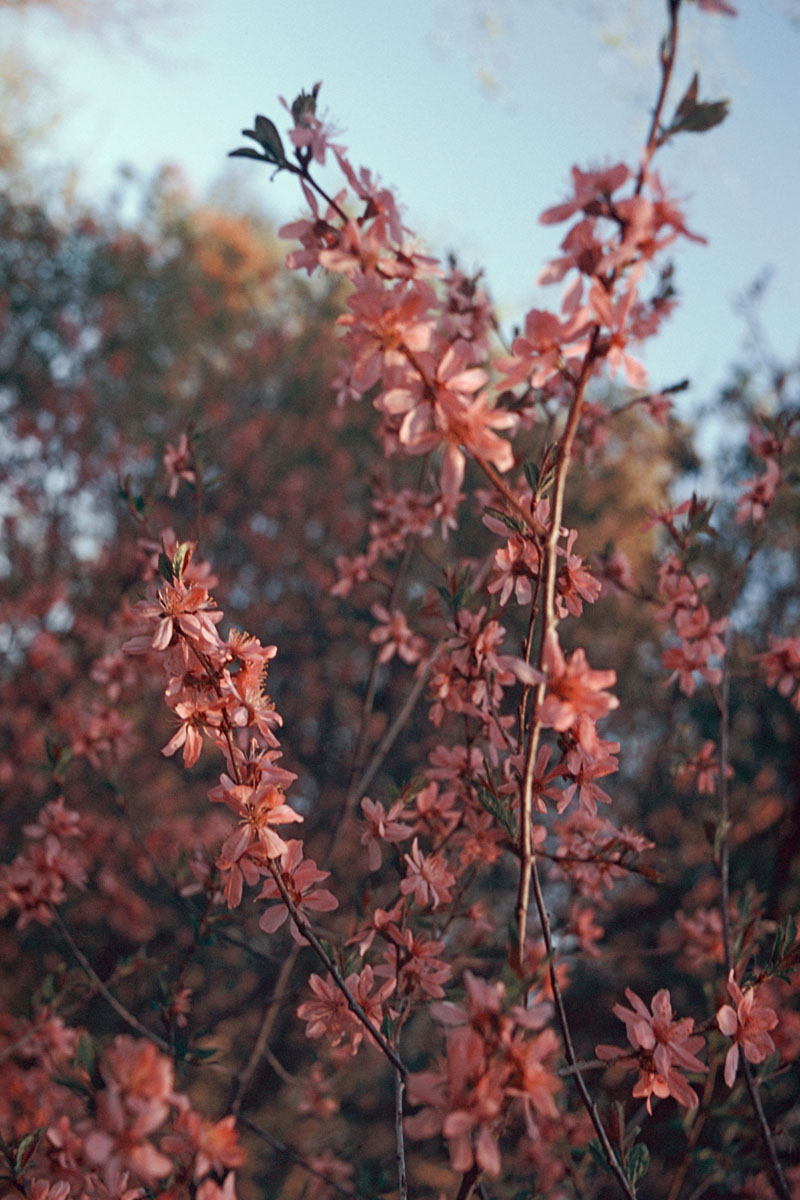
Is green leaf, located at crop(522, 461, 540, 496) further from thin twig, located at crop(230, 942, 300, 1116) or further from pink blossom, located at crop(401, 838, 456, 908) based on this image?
thin twig, located at crop(230, 942, 300, 1116)

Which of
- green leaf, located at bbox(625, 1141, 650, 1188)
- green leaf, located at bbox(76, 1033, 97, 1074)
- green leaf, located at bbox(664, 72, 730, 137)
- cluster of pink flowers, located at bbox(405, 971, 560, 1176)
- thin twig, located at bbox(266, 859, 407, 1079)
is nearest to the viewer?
cluster of pink flowers, located at bbox(405, 971, 560, 1176)

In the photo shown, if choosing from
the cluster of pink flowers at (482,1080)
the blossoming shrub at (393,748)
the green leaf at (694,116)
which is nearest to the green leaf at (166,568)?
the blossoming shrub at (393,748)

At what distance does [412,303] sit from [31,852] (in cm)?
204

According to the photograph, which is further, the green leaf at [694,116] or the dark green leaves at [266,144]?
the dark green leaves at [266,144]

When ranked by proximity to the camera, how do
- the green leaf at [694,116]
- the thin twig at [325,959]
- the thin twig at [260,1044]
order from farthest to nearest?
the thin twig at [260,1044], the thin twig at [325,959], the green leaf at [694,116]

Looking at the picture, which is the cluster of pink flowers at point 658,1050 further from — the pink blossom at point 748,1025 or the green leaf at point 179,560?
the green leaf at point 179,560

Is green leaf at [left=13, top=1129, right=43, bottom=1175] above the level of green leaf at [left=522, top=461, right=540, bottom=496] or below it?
below

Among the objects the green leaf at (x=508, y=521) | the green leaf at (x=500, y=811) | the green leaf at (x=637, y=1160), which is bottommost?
the green leaf at (x=637, y=1160)

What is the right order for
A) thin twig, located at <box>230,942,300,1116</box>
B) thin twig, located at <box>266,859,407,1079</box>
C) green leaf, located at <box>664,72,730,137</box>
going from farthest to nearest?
thin twig, located at <box>230,942,300,1116</box> < thin twig, located at <box>266,859,407,1079</box> < green leaf, located at <box>664,72,730,137</box>

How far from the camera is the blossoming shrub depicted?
109cm

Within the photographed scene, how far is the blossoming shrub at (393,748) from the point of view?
1.09 m

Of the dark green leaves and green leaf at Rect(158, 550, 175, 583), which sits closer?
the dark green leaves

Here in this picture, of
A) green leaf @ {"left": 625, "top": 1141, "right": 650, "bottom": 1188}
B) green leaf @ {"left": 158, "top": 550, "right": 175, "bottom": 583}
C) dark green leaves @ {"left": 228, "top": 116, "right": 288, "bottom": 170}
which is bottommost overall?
green leaf @ {"left": 625, "top": 1141, "right": 650, "bottom": 1188}

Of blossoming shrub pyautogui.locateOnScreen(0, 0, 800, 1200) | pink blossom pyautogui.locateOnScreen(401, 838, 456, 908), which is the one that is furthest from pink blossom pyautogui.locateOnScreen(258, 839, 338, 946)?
Result: pink blossom pyautogui.locateOnScreen(401, 838, 456, 908)
